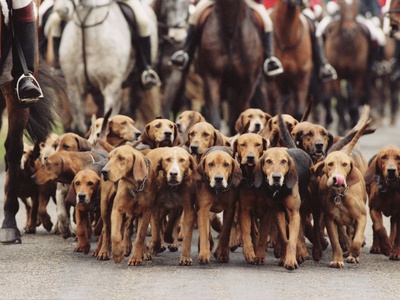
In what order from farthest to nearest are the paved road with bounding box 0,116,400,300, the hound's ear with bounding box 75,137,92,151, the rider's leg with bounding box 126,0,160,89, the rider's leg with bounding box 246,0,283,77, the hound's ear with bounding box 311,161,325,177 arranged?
the rider's leg with bounding box 126,0,160,89, the rider's leg with bounding box 246,0,283,77, the hound's ear with bounding box 75,137,92,151, the hound's ear with bounding box 311,161,325,177, the paved road with bounding box 0,116,400,300

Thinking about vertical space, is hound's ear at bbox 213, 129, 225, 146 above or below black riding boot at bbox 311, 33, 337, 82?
below

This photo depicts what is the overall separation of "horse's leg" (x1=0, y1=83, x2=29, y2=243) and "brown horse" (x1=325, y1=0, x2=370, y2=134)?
13.0 meters

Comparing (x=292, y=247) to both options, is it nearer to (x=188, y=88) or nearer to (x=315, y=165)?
(x=315, y=165)

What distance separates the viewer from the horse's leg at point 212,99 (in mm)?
17938

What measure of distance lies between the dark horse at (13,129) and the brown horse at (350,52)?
40.3 ft

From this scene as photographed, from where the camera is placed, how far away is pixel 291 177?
11.9 metres

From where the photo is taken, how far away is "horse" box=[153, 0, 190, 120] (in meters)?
21.6

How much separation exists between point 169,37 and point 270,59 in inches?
117

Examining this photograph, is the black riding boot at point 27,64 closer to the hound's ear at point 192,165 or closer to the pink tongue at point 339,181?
the hound's ear at point 192,165

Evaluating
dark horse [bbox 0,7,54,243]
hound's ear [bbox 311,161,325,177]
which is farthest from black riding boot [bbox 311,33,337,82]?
hound's ear [bbox 311,161,325,177]

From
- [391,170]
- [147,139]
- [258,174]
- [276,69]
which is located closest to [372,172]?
[391,170]

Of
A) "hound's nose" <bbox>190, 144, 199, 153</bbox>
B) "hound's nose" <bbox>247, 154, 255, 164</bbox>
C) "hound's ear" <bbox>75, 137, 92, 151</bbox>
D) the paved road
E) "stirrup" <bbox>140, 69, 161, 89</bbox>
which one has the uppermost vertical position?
"stirrup" <bbox>140, 69, 161, 89</bbox>

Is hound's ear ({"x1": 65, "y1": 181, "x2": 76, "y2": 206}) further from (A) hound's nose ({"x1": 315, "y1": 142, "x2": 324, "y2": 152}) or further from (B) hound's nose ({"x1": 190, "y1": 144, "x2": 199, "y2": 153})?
(A) hound's nose ({"x1": 315, "y1": 142, "x2": 324, "y2": 152})

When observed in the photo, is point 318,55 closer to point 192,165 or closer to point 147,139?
point 147,139
